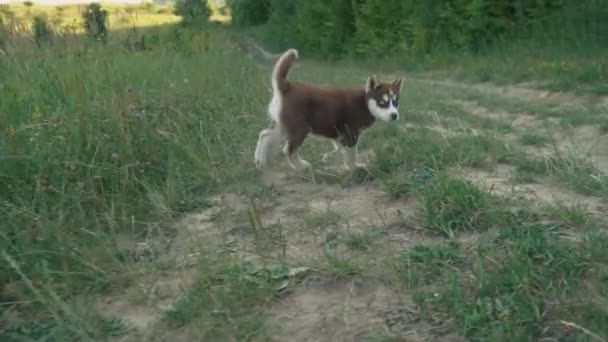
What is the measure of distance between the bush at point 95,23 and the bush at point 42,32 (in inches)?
19.1

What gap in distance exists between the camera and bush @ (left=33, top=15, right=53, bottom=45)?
22.1ft

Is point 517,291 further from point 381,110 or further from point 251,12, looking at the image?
point 251,12

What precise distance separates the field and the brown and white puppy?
0.72 ft

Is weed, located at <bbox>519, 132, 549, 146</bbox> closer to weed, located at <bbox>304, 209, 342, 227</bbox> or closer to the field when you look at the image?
the field

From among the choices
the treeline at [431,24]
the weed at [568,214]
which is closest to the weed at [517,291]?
the weed at [568,214]

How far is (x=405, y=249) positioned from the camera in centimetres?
359

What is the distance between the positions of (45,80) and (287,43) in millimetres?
A: 22134

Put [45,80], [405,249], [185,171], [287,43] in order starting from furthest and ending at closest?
[287,43]
[45,80]
[185,171]
[405,249]

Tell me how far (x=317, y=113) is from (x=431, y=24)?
1178cm

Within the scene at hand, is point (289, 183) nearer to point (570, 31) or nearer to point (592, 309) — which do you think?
point (592, 309)

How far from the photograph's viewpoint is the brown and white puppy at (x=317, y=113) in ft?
18.7

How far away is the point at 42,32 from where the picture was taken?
22.7 ft

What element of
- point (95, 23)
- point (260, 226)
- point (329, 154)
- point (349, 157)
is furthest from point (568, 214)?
point (95, 23)

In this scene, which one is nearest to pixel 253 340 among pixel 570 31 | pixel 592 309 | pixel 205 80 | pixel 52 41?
pixel 592 309
